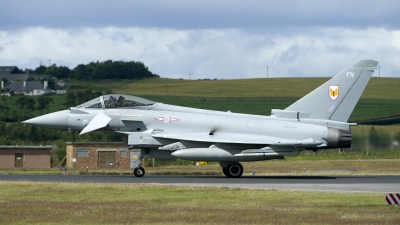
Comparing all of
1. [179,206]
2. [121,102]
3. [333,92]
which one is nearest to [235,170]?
[333,92]

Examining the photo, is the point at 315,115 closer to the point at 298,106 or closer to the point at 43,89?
the point at 298,106

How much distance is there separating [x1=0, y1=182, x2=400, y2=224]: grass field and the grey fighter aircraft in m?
A: 5.85

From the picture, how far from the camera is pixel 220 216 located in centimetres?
1420

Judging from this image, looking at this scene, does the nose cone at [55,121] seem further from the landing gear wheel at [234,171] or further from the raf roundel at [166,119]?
the landing gear wheel at [234,171]

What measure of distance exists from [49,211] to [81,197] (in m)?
2.99

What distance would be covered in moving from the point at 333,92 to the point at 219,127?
16.1ft

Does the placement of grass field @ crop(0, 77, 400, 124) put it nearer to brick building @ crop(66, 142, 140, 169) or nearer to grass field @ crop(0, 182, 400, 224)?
brick building @ crop(66, 142, 140, 169)

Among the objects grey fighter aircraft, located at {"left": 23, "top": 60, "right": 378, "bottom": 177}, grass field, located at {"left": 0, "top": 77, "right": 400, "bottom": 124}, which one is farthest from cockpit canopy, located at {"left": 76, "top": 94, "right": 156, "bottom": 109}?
grass field, located at {"left": 0, "top": 77, "right": 400, "bottom": 124}

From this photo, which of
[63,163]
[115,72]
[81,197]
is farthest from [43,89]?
[81,197]

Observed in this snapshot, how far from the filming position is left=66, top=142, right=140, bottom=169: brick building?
43219 millimetres

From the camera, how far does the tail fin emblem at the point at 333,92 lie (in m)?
27.5

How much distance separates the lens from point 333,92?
27609 millimetres

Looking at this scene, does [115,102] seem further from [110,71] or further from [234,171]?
[110,71]

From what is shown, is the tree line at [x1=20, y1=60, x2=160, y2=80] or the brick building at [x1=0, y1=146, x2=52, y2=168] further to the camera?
the tree line at [x1=20, y1=60, x2=160, y2=80]
